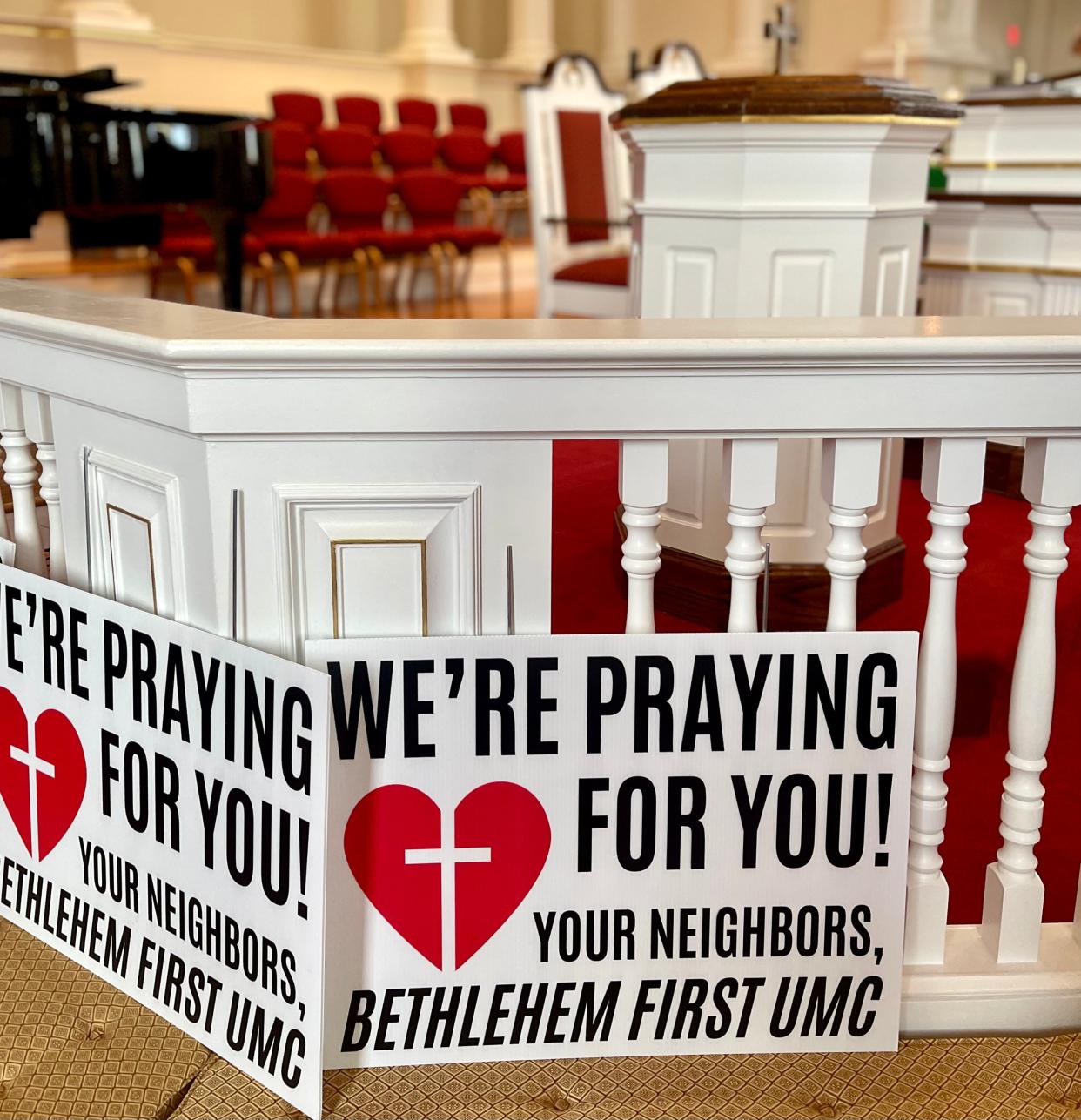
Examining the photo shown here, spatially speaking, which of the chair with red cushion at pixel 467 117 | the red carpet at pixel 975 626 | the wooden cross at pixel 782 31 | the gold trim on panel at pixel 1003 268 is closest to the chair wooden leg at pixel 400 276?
the chair with red cushion at pixel 467 117

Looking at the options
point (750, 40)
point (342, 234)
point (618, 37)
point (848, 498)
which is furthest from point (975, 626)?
point (618, 37)

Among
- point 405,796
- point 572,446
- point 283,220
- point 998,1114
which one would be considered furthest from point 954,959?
point 283,220

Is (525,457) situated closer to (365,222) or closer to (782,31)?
(782,31)

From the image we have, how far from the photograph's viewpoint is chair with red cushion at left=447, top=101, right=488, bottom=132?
27.5 ft

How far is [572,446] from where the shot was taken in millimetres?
3244

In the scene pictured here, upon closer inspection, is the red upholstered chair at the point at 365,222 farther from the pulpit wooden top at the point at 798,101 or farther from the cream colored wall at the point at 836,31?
the cream colored wall at the point at 836,31

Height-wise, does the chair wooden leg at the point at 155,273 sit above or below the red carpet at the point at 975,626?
above

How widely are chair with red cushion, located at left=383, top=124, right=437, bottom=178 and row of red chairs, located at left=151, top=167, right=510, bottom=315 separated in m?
0.37

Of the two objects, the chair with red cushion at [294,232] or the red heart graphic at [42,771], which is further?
the chair with red cushion at [294,232]

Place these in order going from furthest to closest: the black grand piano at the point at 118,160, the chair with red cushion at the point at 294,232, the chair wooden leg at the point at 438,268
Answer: the chair wooden leg at the point at 438,268 → the chair with red cushion at the point at 294,232 → the black grand piano at the point at 118,160

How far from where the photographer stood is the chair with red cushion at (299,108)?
7.31 meters

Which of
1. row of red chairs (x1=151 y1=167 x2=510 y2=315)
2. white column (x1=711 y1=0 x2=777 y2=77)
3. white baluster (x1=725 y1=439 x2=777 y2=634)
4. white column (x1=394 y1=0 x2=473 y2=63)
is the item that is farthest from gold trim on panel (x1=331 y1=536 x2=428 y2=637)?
white column (x1=711 y1=0 x2=777 y2=77)

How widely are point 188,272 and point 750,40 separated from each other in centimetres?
626

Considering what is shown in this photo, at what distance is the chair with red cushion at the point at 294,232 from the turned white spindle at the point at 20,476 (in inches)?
179
